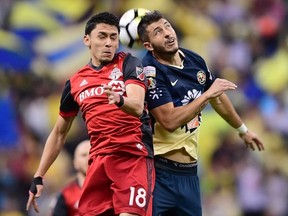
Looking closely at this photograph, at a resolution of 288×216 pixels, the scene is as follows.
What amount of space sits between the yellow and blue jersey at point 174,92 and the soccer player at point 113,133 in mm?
292

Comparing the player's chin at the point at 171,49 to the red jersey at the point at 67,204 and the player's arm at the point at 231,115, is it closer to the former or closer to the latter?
the player's arm at the point at 231,115

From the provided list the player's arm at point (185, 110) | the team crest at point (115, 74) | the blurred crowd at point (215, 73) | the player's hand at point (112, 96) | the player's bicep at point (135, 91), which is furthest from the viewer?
the blurred crowd at point (215, 73)

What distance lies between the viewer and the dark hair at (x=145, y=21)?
7434mm

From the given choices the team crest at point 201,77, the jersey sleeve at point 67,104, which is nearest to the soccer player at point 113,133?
the jersey sleeve at point 67,104

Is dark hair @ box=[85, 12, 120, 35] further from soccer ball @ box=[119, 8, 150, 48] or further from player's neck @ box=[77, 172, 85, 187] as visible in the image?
player's neck @ box=[77, 172, 85, 187]

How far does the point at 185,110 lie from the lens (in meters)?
7.19

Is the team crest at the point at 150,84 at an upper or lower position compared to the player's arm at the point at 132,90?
upper

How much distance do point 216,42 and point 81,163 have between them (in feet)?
22.1

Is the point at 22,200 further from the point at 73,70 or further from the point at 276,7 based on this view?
the point at 276,7

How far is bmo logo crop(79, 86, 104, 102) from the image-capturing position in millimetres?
6961

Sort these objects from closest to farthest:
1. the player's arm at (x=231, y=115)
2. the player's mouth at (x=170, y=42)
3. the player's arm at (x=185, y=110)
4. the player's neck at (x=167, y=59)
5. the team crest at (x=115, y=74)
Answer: the team crest at (x=115, y=74)
the player's arm at (x=185, y=110)
the player's mouth at (x=170, y=42)
the player's neck at (x=167, y=59)
the player's arm at (x=231, y=115)

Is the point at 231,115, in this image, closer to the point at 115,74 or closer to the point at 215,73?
the point at 115,74

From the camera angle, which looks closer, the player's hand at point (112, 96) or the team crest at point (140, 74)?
the player's hand at point (112, 96)

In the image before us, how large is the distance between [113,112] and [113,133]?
162 millimetres
